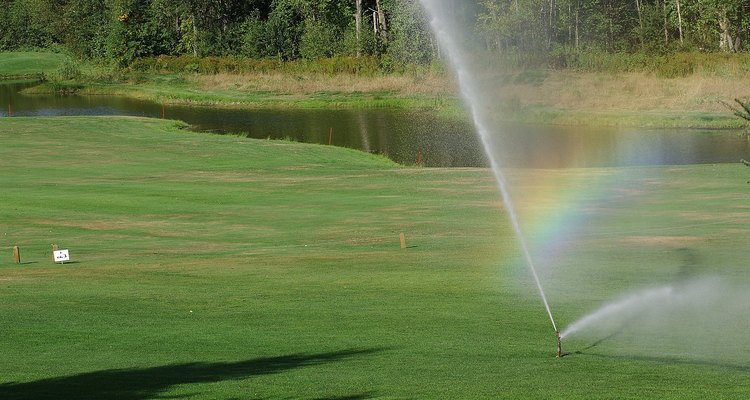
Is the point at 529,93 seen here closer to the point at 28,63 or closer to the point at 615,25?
the point at 615,25

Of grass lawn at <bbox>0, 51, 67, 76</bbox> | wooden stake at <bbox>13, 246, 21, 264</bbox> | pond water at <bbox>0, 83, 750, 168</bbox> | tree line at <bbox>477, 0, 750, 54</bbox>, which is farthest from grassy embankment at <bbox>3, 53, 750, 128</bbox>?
wooden stake at <bbox>13, 246, 21, 264</bbox>

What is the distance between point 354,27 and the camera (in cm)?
11750

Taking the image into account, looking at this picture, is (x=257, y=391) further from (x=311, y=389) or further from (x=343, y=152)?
(x=343, y=152)

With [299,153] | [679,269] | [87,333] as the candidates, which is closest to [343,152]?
[299,153]

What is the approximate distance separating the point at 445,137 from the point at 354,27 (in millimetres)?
54970

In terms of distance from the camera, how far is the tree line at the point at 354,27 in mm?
91750

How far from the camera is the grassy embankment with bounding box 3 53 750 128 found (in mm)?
71688

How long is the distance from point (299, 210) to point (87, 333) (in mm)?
16624

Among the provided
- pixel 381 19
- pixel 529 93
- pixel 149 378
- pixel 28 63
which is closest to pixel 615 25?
pixel 381 19

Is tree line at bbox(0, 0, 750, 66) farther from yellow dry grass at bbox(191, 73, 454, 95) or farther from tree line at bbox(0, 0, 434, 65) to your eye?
yellow dry grass at bbox(191, 73, 454, 95)

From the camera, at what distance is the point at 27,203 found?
1323 inches

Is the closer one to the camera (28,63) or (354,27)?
(354,27)

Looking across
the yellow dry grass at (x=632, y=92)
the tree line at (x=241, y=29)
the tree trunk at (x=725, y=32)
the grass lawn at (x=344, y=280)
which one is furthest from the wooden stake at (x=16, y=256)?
the tree trunk at (x=725, y=32)

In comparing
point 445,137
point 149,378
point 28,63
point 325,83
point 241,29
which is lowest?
point 445,137
